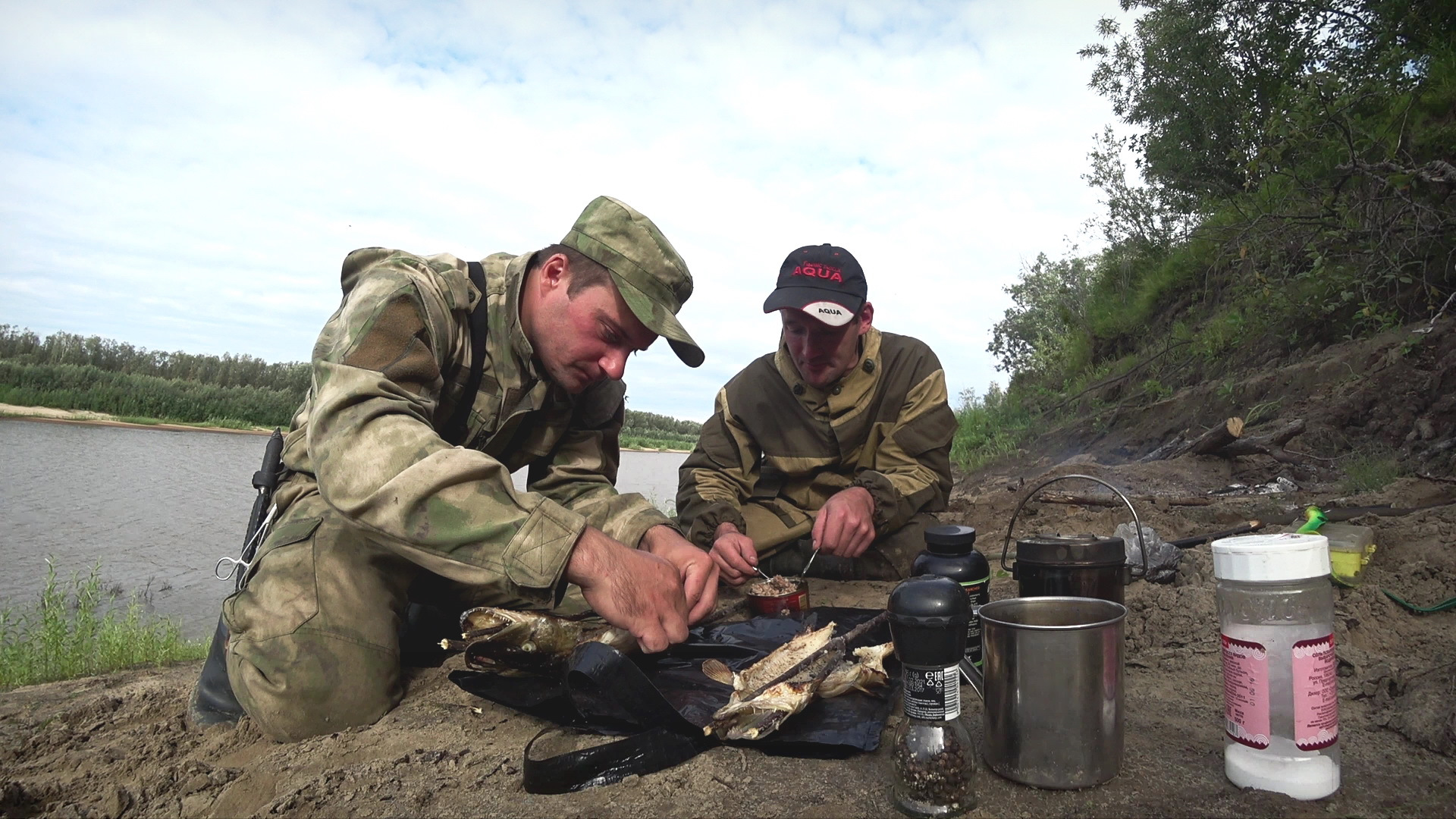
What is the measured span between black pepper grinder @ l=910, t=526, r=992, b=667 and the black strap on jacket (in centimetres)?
165

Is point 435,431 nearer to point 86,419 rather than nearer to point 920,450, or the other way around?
point 920,450

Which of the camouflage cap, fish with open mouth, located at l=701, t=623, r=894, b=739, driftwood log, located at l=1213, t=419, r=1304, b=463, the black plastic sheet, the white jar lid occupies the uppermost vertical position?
the camouflage cap

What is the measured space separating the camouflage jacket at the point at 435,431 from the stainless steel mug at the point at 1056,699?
3.54ft

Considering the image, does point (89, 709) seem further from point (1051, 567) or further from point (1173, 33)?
point (1173, 33)

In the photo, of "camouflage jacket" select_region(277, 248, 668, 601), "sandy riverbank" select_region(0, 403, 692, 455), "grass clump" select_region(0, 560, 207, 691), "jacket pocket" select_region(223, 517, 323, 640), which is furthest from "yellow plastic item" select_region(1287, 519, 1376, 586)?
"sandy riverbank" select_region(0, 403, 692, 455)

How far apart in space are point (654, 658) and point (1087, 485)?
490 cm

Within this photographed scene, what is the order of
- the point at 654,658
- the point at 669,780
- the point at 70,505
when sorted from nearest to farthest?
the point at 669,780, the point at 654,658, the point at 70,505

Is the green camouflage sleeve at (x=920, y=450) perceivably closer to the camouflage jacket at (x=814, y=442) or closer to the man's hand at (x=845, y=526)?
the camouflage jacket at (x=814, y=442)

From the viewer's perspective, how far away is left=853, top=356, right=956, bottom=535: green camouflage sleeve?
4.02 meters

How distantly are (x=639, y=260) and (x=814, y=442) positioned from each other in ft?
6.18

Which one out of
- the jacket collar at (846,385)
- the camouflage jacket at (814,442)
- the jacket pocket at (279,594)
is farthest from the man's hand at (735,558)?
the jacket pocket at (279,594)

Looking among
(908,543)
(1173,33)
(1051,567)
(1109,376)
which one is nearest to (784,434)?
(908,543)

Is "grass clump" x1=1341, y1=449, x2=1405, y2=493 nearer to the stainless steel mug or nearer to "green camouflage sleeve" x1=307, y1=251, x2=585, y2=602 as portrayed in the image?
the stainless steel mug

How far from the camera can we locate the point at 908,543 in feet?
13.1
